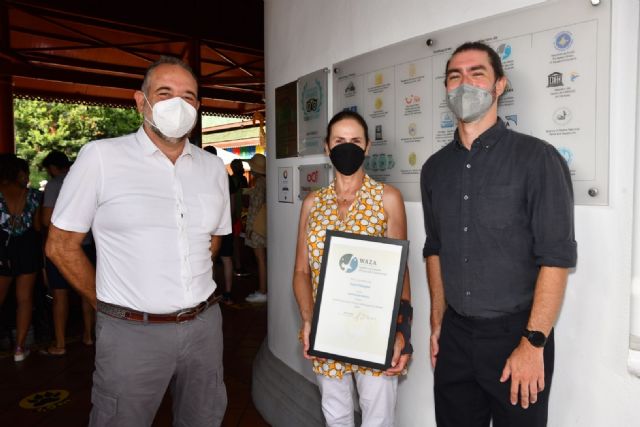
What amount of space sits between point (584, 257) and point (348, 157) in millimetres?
849

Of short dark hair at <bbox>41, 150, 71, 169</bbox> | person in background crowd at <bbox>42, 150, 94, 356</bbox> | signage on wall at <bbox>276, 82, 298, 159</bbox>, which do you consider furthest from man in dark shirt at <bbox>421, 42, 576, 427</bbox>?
short dark hair at <bbox>41, 150, 71, 169</bbox>

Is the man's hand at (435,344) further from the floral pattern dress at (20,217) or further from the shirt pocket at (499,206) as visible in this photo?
the floral pattern dress at (20,217)

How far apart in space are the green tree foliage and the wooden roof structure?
15.4 meters

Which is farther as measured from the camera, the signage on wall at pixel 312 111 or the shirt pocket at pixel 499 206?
the signage on wall at pixel 312 111

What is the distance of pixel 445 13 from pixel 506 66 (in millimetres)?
376

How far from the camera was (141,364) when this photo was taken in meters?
1.66

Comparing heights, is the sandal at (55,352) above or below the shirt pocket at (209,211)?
below

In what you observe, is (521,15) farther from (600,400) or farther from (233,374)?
(233,374)

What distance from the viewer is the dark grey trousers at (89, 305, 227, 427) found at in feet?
5.42

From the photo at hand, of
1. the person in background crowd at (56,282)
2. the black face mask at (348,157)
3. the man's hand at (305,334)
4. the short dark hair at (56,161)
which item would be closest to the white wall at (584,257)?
the black face mask at (348,157)

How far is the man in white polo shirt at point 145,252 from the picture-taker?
1.65 meters

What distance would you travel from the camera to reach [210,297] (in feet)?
6.27

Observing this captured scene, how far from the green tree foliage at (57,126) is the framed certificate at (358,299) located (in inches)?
863

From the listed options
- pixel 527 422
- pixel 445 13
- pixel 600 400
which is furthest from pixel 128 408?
pixel 445 13
